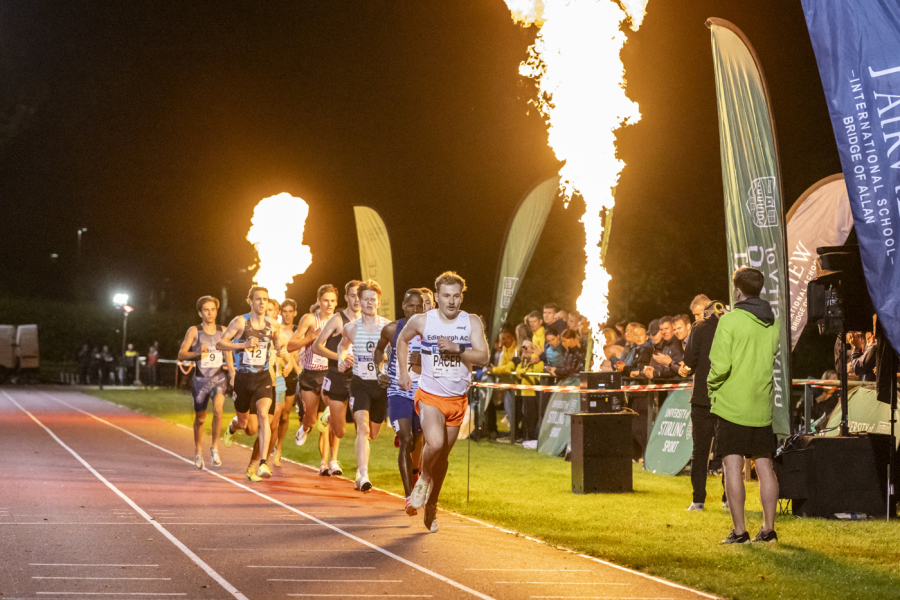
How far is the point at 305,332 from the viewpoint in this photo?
14.0 metres

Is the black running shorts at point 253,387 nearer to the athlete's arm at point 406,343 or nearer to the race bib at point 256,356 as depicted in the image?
the race bib at point 256,356

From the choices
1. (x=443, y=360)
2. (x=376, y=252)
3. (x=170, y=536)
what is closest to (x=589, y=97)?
(x=443, y=360)

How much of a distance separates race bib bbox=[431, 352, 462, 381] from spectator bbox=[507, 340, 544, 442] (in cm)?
996

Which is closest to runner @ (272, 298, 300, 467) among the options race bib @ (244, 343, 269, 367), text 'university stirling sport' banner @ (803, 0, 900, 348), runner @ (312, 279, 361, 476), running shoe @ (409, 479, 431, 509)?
race bib @ (244, 343, 269, 367)

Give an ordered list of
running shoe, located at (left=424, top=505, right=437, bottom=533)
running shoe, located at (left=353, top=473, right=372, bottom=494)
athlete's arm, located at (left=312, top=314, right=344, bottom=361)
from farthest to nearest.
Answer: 1. athlete's arm, located at (left=312, top=314, right=344, bottom=361)
2. running shoe, located at (left=353, top=473, right=372, bottom=494)
3. running shoe, located at (left=424, top=505, right=437, bottom=533)

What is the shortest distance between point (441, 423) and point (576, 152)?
21.2ft

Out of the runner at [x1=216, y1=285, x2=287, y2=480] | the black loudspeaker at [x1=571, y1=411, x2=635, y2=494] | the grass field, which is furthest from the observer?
the runner at [x1=216, y1=285, x2=287, y2=480]

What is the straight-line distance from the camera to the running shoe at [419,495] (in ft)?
29.5

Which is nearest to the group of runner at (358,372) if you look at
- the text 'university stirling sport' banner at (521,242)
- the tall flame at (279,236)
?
the text 'university stirling sport' banner at (521,242)

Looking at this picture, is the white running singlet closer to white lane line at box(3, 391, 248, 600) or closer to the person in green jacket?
the person in green jacket

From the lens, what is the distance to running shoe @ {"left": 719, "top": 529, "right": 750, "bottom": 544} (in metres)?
8.66

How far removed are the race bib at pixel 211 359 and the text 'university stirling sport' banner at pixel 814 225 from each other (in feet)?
25.5

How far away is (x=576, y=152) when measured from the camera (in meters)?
14.4

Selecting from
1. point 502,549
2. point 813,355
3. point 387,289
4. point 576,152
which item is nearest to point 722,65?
point 576,152
